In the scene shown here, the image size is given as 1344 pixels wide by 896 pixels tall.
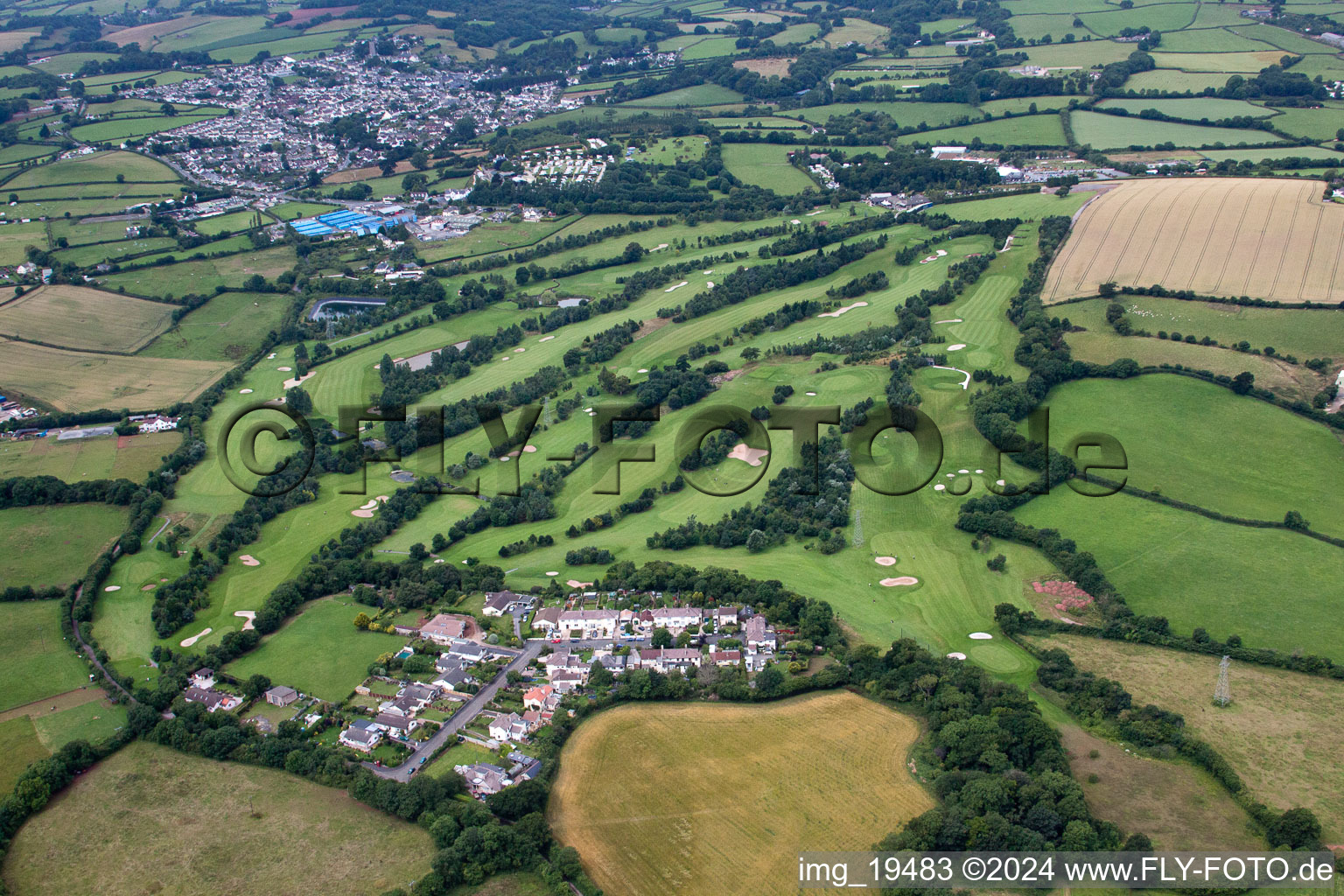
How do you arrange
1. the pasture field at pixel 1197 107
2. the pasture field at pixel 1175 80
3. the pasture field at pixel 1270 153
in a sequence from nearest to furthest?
the pasture field at pixel 1270 153
the pasture field at pixel 1197 107
the pasture field at pixel 1175 80

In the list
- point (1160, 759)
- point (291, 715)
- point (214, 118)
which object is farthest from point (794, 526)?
point (214, 118)

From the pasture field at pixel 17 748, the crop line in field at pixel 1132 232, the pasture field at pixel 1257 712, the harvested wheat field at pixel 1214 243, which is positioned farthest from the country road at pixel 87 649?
the crop line in field at pixel 1132 232

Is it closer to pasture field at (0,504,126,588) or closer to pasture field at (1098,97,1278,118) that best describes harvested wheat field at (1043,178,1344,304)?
pasture field at (1098,97,1278,118)

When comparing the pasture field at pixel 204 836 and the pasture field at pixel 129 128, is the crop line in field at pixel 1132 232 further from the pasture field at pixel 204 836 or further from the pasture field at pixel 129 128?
the pasture field at pixel 129 128

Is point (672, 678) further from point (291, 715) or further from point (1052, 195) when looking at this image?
point (1052, 195)

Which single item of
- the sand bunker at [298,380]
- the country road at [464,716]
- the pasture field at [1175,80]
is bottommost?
the country road at [464,716]

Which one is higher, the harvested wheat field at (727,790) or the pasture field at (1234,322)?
the pasture field at (1234,322)
